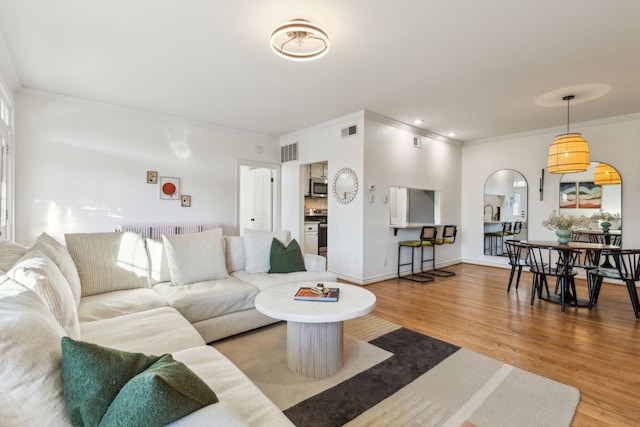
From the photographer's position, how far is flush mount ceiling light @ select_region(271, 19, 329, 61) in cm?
234

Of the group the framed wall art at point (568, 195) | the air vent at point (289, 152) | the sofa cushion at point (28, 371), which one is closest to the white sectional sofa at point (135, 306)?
the sofa cushion at point (28, 371)

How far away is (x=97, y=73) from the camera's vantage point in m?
3.39

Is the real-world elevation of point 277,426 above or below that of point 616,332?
above

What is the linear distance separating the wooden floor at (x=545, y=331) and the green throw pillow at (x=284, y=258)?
107 centimetres

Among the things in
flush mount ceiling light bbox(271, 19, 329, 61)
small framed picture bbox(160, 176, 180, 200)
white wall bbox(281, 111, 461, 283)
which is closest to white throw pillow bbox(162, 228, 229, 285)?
flush mount ceiling light bbox(271, 19, 329, 61)

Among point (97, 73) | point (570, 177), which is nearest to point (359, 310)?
point (97, 73)

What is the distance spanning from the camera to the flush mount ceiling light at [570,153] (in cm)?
387

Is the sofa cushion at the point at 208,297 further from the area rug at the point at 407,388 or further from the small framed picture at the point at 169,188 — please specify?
the small framed picture at the point at 169,188

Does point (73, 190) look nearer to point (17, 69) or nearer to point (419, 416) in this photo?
point (17, 69)

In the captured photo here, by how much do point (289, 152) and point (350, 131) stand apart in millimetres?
1648

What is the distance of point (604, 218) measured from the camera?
4.99 m

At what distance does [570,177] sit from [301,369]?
5.79 metres

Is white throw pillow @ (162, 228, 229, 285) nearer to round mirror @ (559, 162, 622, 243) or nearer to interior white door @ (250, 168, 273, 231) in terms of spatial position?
interior white door @ (250, 168, 273, 231)

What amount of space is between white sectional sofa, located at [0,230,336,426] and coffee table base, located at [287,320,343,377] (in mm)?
683
